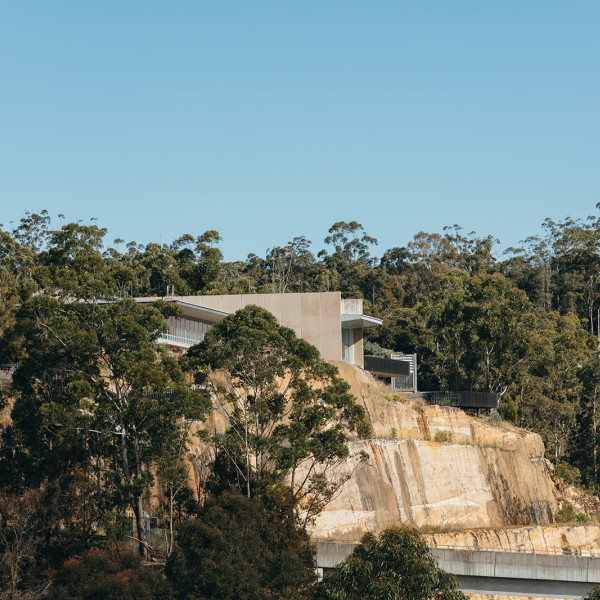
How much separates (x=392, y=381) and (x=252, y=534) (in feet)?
106

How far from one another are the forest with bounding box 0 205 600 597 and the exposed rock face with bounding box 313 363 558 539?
3.50 metres

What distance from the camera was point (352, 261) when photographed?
126 metres

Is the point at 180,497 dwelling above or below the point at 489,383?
below

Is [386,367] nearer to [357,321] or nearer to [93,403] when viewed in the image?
[357,321]

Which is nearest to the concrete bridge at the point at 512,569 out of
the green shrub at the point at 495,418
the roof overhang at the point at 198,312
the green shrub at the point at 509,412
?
the roof overhang at the point at 198,312

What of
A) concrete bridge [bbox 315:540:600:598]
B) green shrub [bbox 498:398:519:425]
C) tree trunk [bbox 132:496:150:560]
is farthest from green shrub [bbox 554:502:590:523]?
tree trunk [bbox 132:496:150:560]

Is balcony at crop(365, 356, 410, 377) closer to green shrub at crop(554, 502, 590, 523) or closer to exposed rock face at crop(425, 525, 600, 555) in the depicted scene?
green shrub at crop(554, 502, 590, 523)

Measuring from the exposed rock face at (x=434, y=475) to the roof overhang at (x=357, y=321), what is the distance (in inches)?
190

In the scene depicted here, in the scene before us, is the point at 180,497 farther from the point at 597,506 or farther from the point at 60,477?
the point at 597,506

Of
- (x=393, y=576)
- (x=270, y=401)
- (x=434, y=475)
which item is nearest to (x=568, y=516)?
(x=434, y=475)

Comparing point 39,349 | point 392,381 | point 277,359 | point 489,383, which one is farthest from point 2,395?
point 489,383

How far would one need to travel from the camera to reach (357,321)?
63.9 metres

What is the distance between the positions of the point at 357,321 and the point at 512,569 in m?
24.6

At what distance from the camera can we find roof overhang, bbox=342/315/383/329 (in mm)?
62375
